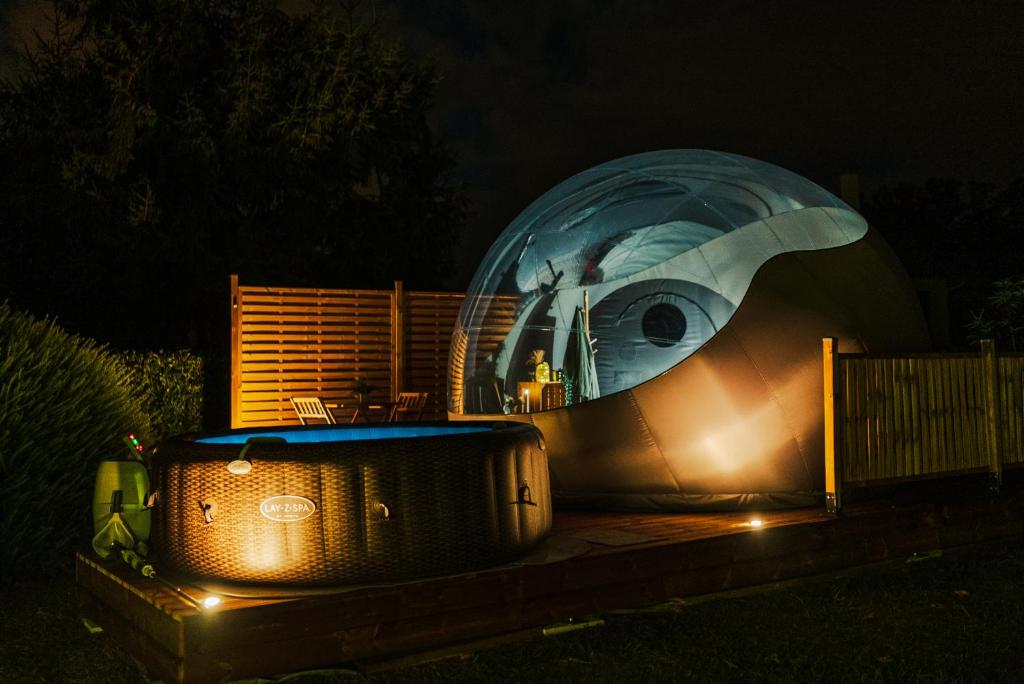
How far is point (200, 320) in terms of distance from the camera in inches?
675

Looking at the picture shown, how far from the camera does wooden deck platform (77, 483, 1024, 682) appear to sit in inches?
162

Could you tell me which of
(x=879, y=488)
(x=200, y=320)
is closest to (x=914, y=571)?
(x=879, y=488)

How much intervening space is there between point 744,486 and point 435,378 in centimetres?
654

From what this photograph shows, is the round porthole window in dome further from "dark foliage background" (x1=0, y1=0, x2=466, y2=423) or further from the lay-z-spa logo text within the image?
"dark foliage background" (x1=0, y1=0, x2=466, y2=423)

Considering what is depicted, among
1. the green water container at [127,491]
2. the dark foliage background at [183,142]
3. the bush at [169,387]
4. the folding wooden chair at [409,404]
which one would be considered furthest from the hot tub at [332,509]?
the dark foliage background at [183,142]

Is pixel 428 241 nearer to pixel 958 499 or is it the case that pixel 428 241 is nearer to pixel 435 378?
pixel 435 378

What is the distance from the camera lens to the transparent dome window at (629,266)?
699 cm

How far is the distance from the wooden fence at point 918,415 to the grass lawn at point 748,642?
79cm

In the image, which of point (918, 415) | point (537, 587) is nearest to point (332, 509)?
point (537, 587)

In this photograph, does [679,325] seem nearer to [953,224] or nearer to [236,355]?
[236,355]

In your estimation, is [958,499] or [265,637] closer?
[265,637]

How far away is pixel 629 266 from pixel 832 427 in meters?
2.01

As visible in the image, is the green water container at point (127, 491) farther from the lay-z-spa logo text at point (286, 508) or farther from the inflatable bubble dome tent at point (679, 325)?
the inflatable bubble dome tent at point (679, 325)

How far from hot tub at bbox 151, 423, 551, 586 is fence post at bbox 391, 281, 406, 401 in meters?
7.29
